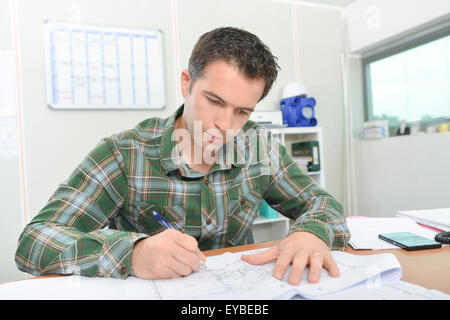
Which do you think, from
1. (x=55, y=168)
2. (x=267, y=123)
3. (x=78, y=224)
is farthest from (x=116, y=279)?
(x=267, y=123)

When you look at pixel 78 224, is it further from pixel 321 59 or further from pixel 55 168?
pixel 321 59

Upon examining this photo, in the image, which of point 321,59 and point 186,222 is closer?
point 186,222

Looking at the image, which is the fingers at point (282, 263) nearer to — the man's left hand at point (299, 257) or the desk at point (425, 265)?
the man's left hand at point (299, 257)

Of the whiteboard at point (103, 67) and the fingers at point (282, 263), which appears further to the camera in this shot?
the whiteboard at point (103, 67)

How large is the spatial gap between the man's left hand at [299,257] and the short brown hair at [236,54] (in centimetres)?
43

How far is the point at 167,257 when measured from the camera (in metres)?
0.62

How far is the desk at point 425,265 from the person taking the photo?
1.89ft

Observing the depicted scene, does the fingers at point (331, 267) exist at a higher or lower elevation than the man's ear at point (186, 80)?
lower

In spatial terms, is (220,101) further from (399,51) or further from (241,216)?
(399,51)

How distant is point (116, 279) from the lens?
2.10 feet

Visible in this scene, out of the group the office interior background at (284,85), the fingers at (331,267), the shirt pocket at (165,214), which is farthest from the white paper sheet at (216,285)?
the office interior background at (284,85)

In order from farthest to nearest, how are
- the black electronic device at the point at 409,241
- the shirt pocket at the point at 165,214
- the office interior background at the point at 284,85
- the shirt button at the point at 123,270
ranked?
1. the office interior background at the point at 284,85
2. the shirt pocket at the point at 165,214
3. the black electronic device at the point at 409,241
4. the shirt button at the point at 123,270

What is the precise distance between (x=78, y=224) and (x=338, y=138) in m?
2.66

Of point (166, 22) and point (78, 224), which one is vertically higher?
point (166, 22)
